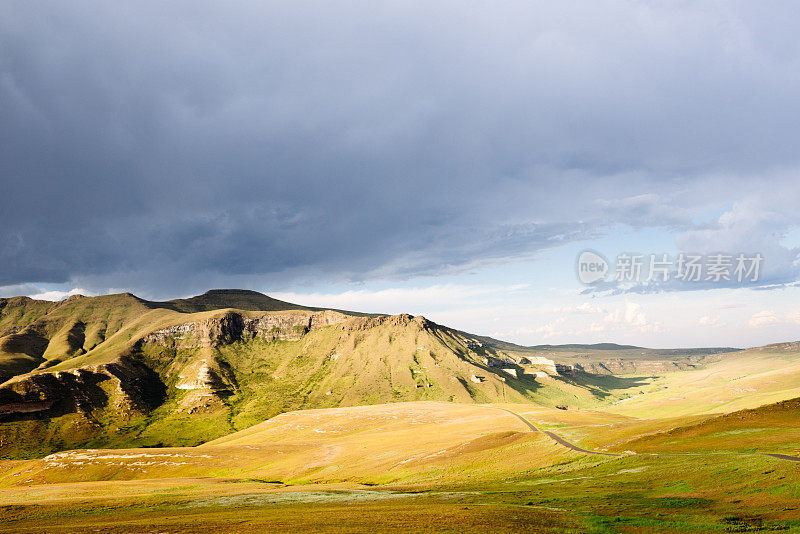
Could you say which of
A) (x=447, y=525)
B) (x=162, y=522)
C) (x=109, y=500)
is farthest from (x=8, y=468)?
(x=447, y=525)

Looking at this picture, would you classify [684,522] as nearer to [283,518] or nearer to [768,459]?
[768,459]

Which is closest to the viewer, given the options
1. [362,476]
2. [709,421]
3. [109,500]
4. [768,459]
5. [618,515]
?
[618,515]

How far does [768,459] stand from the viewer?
47.2 m

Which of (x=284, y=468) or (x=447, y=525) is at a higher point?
(x=447, y=525)

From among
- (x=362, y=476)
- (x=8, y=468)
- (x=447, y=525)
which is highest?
(x=447, y=525)

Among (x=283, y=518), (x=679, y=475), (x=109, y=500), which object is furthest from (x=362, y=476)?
(x=679, y=475)

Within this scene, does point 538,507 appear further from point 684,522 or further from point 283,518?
point 283,518

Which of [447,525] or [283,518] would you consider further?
[283,518]

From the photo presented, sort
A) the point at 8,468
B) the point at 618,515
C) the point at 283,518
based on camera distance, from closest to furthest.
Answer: the point at 618,515
the point at 283,518
the point at 8,468

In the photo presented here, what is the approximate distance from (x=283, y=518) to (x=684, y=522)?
118 ft

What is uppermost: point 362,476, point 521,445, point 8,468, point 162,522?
point 162,522

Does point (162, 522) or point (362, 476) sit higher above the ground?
point (162, 522)

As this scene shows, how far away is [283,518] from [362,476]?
5497 cm

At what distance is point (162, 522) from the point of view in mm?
42188
